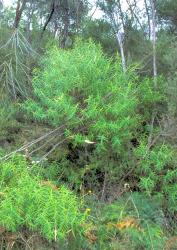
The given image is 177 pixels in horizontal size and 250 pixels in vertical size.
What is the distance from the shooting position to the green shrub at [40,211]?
450cm

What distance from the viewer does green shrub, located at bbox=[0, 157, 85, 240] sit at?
4.50 metres

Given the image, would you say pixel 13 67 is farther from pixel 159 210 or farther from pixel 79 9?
pixel 159 210

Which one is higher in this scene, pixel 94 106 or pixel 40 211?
pixel 94 106

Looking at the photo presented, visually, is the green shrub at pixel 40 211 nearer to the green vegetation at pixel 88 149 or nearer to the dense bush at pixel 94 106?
the green vegetation at pixel 88 149

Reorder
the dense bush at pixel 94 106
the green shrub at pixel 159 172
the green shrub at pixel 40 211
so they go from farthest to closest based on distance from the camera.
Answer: the dense bush at pixel 94 106, the green shrub at pixel 159 172, the green shrub at pixel 40 211

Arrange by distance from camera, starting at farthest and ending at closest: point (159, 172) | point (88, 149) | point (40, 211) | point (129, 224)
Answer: point (88, 149)
point (159, 172)
point (129, 224)
point (40, 211)

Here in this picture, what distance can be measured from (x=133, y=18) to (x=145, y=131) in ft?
13.9

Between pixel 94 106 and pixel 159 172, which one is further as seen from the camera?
pixel 94 106

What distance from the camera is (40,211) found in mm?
4613

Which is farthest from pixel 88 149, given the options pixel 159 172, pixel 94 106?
pixel 159 172

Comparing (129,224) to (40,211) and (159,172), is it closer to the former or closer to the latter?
(40,211)

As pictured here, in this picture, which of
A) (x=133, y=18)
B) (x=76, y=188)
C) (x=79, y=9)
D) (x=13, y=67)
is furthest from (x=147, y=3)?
(x=76, y=188)

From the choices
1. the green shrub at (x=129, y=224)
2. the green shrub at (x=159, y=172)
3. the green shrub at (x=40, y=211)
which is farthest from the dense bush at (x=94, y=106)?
the green shrub at (x=40, y=211)

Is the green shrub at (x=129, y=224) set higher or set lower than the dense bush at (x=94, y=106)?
lower
